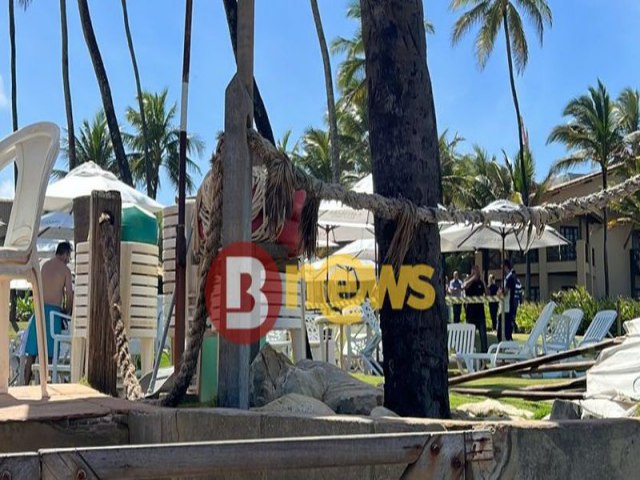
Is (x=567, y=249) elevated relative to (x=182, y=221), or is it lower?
elevated

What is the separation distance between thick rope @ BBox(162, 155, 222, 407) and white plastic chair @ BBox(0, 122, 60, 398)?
103 centimetres

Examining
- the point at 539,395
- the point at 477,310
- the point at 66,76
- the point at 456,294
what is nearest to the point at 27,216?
the point at 539,395

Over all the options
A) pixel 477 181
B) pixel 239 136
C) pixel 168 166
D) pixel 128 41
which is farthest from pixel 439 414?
pixel 168 166

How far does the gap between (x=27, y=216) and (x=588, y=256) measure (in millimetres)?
37405

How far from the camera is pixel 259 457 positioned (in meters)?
1.95

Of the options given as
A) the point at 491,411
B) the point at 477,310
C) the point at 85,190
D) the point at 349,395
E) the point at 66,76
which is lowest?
the point at 491,411

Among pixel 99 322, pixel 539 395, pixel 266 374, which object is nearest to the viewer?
pixel 266 374

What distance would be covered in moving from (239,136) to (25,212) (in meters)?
1.63

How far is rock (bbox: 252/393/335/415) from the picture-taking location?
11.6 feet

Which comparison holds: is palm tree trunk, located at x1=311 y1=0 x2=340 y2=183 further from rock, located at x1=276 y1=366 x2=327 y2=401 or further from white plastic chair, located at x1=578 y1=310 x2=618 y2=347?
rock, located at x1=276 y1=366 x2=327 y2=401

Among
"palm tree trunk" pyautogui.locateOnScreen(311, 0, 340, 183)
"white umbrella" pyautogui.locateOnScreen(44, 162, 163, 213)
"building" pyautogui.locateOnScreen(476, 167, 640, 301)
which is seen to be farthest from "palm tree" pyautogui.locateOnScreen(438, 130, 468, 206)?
"white umbrella" pyautogui.locateOnScreen(44, 162, 163, 213)

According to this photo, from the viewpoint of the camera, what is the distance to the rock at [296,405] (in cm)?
354

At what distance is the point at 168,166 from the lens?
162ft

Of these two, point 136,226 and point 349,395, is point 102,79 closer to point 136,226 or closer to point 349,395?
point 136,226
